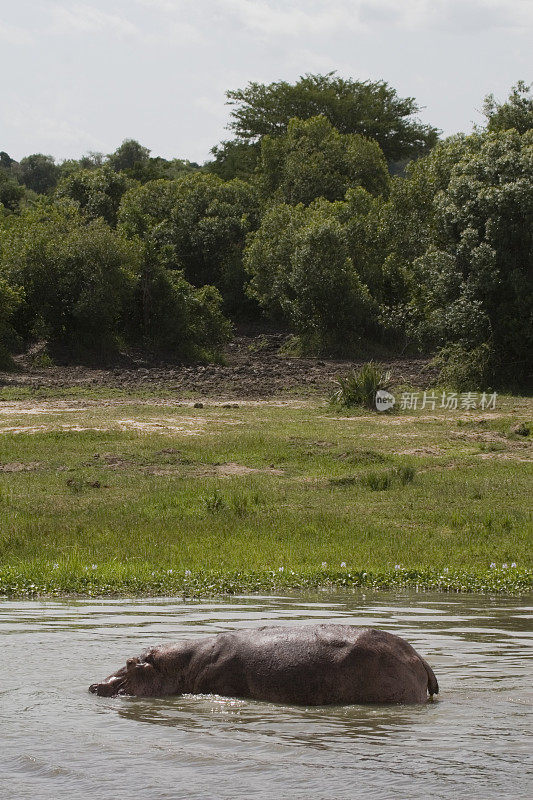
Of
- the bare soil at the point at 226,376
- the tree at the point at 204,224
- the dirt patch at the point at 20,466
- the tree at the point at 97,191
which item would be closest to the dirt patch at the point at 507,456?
the dirt patch at the point at 20,466

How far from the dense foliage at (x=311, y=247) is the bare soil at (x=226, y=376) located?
1.25 metres

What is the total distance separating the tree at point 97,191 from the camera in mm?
49812

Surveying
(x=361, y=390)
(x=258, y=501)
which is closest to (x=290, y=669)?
(x=258, y=501)

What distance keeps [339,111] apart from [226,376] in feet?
102

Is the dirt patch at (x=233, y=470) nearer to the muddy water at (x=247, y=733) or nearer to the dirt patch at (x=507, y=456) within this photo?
the dirt patch at (x=507, y=456)

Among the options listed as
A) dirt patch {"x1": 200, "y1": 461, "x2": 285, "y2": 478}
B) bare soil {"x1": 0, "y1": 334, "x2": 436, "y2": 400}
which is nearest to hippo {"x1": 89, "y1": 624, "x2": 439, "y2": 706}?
dirt patch {"x1": 200, "y1": 461, "x2": 285, "y2": 478}

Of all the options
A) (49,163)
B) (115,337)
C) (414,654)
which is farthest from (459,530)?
(49,163)

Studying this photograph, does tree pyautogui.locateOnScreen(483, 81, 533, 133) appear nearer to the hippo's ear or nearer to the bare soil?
the bare soil

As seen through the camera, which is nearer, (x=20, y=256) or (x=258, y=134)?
(x=20, y=256)

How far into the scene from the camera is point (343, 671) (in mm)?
6145

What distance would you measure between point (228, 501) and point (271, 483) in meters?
1.87

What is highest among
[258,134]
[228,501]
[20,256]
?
[258,134]

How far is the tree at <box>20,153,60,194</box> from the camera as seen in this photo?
300 feet

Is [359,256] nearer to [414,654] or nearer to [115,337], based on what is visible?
[115,337]
